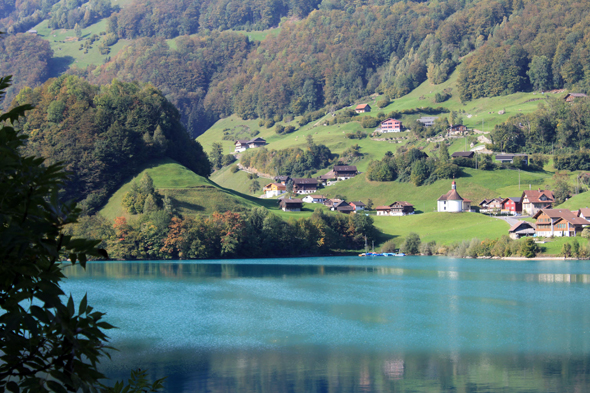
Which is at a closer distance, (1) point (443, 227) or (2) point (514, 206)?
(1) point (443, 227)

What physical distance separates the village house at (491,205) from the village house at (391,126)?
64.3 meters

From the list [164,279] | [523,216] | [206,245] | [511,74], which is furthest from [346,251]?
[511,74]

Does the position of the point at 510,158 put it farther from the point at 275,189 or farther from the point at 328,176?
the point at 275,189

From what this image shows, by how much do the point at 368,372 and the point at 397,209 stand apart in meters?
95.4

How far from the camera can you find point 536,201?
10600 cm

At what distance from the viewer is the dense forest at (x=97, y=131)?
346ft

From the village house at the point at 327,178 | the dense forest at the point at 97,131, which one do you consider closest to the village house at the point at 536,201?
the village house at the point at 327,178

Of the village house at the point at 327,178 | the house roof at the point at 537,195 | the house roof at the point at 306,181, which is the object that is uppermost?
the village house at the point at 327,178

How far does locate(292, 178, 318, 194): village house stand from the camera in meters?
140

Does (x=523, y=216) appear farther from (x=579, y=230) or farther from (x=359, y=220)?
(x=359, y=220)

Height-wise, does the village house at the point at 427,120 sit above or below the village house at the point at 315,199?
above

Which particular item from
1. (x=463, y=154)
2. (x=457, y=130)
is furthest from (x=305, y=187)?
(x=457, y=130)

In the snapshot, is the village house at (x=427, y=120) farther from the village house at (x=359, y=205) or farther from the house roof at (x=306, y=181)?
the village house at (x=359, y=205)

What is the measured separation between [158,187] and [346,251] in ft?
112
